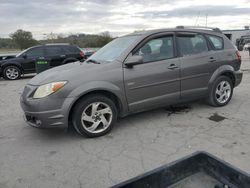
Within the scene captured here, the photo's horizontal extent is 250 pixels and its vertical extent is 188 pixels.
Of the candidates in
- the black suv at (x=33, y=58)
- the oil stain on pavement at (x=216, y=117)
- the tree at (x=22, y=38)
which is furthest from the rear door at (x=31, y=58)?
the tree at (x=22, y=38)

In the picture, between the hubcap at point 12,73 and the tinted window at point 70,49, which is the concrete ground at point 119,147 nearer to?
the hubcap at point 12,73

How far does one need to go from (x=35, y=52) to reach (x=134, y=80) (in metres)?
9.06

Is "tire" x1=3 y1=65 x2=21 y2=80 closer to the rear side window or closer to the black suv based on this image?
the black suv

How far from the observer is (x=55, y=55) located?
11625 mm

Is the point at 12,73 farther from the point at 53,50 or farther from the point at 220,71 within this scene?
the point at 220,71

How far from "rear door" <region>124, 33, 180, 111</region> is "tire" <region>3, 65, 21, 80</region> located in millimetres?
9076

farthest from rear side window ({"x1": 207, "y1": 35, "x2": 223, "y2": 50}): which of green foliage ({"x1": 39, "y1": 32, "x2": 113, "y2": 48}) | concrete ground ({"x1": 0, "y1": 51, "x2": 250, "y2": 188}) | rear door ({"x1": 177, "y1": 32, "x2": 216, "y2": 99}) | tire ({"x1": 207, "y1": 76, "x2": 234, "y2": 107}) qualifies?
green foliage ({"x1": 39, "y1": 32, "x2": 113, "y2": 48})

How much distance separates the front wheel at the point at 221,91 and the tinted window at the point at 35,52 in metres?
9.10

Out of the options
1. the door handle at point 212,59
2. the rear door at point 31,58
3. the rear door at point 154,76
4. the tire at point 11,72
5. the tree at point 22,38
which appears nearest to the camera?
the rear door at point 154,76

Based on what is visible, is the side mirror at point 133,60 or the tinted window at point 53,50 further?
the tinted window at point 53,50

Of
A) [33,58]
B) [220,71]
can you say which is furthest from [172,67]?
[33,58]

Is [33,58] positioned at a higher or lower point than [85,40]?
lower

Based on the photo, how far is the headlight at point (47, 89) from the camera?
3465 millimetres

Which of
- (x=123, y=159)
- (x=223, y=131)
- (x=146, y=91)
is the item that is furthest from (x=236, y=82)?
(x=123, y=159)
